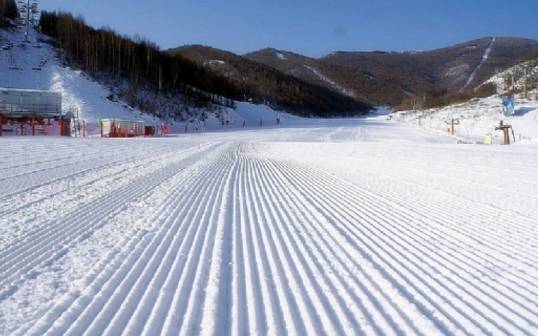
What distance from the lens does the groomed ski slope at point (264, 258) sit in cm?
343

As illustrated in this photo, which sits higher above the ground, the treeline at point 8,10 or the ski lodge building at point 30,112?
the treeline at point 8,10

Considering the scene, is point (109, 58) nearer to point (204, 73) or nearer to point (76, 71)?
point (76, 71)

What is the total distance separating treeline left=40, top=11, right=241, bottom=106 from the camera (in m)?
56.7

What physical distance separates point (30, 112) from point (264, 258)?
3625cm

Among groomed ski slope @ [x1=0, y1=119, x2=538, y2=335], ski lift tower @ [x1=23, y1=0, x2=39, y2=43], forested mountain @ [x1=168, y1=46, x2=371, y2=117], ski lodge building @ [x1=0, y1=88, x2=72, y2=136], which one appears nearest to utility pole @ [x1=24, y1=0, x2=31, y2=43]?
ski lift tower @ [x1=23, y1=0, x2=39, y2=43]

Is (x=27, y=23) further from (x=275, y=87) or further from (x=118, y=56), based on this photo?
(x=275, y=87)

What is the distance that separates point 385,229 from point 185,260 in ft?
9.49

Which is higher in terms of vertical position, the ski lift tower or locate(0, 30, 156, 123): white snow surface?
the ski lift tower

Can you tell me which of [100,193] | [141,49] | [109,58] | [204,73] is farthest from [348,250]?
[204,73]

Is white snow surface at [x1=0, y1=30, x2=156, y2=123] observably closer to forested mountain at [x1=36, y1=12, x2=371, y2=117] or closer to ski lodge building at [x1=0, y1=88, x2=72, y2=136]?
forested mountain at [x1=36, y1=12, x2=371, y2=117]

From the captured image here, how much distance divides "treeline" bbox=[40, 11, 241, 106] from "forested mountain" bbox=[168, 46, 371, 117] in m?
43.5

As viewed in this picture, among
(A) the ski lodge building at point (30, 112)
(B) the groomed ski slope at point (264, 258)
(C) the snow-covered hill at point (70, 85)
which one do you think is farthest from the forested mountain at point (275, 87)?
(B) the groomed ski slope at point (264, 258)

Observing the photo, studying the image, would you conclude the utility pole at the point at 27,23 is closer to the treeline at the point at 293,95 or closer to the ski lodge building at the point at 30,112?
the ski lodge building at the point at 30,112

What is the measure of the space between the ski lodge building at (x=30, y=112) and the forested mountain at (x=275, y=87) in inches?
2950
